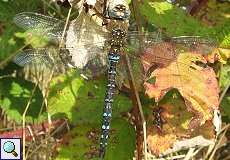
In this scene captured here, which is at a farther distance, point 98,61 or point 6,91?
point 6,91

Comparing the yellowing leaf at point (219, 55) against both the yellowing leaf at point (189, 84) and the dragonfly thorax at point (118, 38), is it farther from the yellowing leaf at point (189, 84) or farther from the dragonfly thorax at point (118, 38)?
the dragonfly thorax at point (118, 38)

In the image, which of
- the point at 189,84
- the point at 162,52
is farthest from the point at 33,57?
the point at 189,84

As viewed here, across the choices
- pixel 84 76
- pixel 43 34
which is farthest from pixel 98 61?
pixel 43 34

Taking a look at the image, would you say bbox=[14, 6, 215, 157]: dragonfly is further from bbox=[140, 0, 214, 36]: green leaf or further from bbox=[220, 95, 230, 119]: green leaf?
bbox=[220, 95, 230, 119]: green leaf

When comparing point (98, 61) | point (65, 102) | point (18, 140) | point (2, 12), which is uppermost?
point (2, 12)

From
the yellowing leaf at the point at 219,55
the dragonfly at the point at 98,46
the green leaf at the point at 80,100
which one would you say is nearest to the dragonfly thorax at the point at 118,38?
the dragonfly at the point at 98,46

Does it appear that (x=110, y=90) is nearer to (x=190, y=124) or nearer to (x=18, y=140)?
(x=190, y=124)
